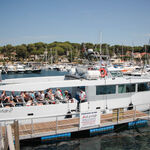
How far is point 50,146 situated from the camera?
1148 centimetres

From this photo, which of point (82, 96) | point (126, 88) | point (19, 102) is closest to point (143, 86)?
point (126, 88)

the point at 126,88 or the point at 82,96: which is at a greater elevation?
the point at 126,88

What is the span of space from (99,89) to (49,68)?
8001 cm

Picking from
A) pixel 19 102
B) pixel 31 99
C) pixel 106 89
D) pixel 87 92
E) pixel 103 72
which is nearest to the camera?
pixel 19 102

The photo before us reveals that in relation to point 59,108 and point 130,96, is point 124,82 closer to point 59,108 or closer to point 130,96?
point 130,96

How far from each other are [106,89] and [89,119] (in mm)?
3827

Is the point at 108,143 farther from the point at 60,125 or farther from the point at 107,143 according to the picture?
the point at 60,125

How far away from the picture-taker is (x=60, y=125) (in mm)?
10891

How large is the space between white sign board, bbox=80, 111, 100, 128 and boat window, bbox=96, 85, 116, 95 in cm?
302

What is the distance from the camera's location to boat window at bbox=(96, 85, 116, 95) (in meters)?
14.3

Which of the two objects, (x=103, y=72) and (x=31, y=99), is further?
(x=103, y=72)

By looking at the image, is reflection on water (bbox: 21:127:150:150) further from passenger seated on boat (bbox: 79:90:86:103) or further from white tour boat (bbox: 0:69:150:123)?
passenger seated on boat (bbox: 79:90:86:103)

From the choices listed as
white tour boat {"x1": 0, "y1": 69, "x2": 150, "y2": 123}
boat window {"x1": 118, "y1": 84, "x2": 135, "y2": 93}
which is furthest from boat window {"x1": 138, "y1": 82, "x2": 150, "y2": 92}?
boat window {"x1": 118, "y1": 84, "x2": 135, "y2": 93}

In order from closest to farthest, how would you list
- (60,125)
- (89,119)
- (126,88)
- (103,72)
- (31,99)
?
(60,125) → (89,119) → (31,99) → (126,88) → (103,72)
